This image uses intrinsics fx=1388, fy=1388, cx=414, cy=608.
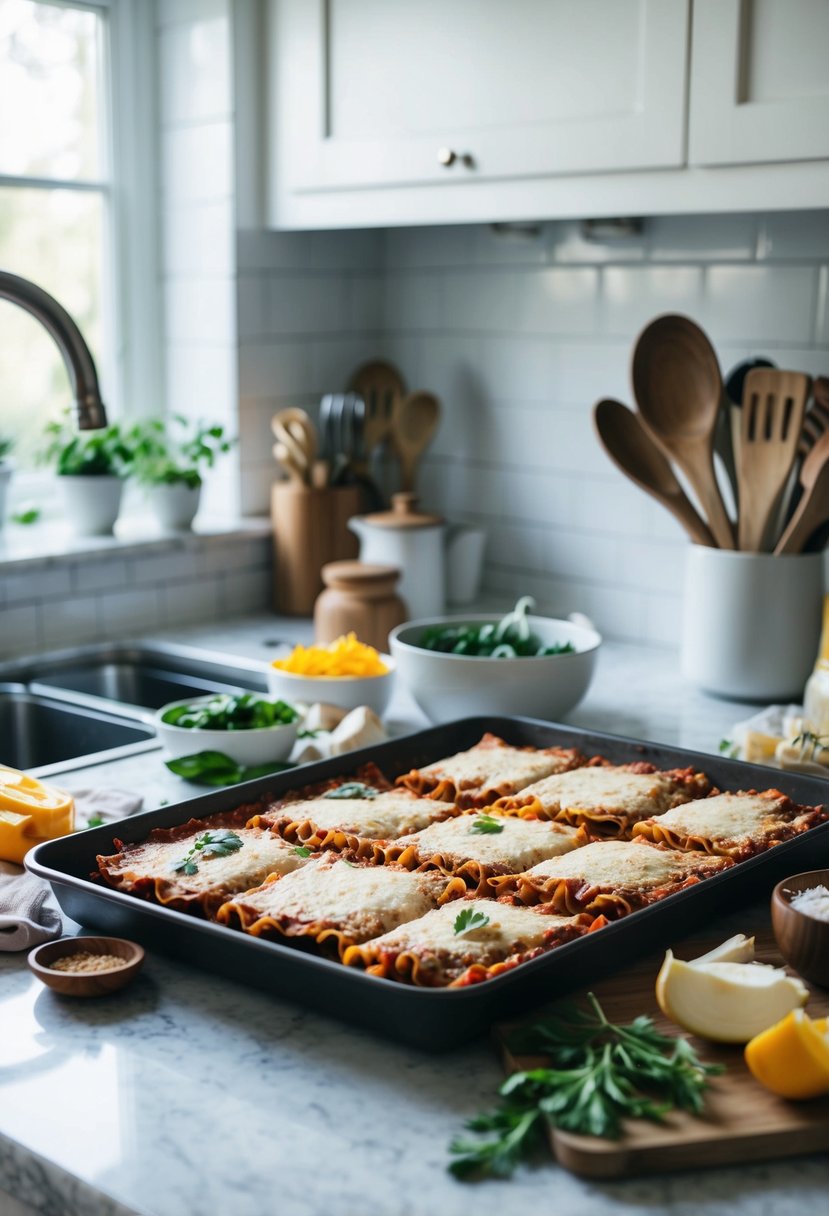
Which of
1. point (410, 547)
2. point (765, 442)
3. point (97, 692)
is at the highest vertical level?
point (765, 442)

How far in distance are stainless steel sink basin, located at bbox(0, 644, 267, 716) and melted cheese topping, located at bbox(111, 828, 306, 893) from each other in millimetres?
817

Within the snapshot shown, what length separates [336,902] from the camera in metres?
1.05

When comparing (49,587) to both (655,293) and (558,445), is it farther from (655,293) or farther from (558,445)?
(655,293)

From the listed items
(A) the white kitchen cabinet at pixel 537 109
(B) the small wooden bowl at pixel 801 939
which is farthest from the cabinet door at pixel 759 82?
(B) the small wooden bowl at pixel 801 939

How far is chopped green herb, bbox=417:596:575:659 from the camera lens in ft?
5.77

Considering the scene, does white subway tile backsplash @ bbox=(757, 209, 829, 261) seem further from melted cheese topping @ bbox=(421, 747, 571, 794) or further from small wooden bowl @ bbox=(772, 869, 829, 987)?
small wooden bowl @ bbox=(772, 869, 829, 987)

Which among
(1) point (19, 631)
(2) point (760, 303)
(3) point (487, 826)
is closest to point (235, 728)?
(3) point (487, 826)

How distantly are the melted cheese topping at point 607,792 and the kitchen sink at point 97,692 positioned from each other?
1.79ft

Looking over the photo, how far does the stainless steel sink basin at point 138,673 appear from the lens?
2.01 m

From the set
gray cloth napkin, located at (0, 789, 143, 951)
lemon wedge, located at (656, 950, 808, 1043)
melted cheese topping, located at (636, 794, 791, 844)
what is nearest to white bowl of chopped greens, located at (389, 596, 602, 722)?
melted cheese topping, located at (636, 794, 791, 844)

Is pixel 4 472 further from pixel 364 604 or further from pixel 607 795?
pixel 607 795

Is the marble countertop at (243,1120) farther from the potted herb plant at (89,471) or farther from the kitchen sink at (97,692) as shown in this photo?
the potted herb plant at (89,471)

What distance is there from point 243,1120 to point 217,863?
295 mm

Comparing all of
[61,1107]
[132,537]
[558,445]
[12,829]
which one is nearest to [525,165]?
[558,445]
